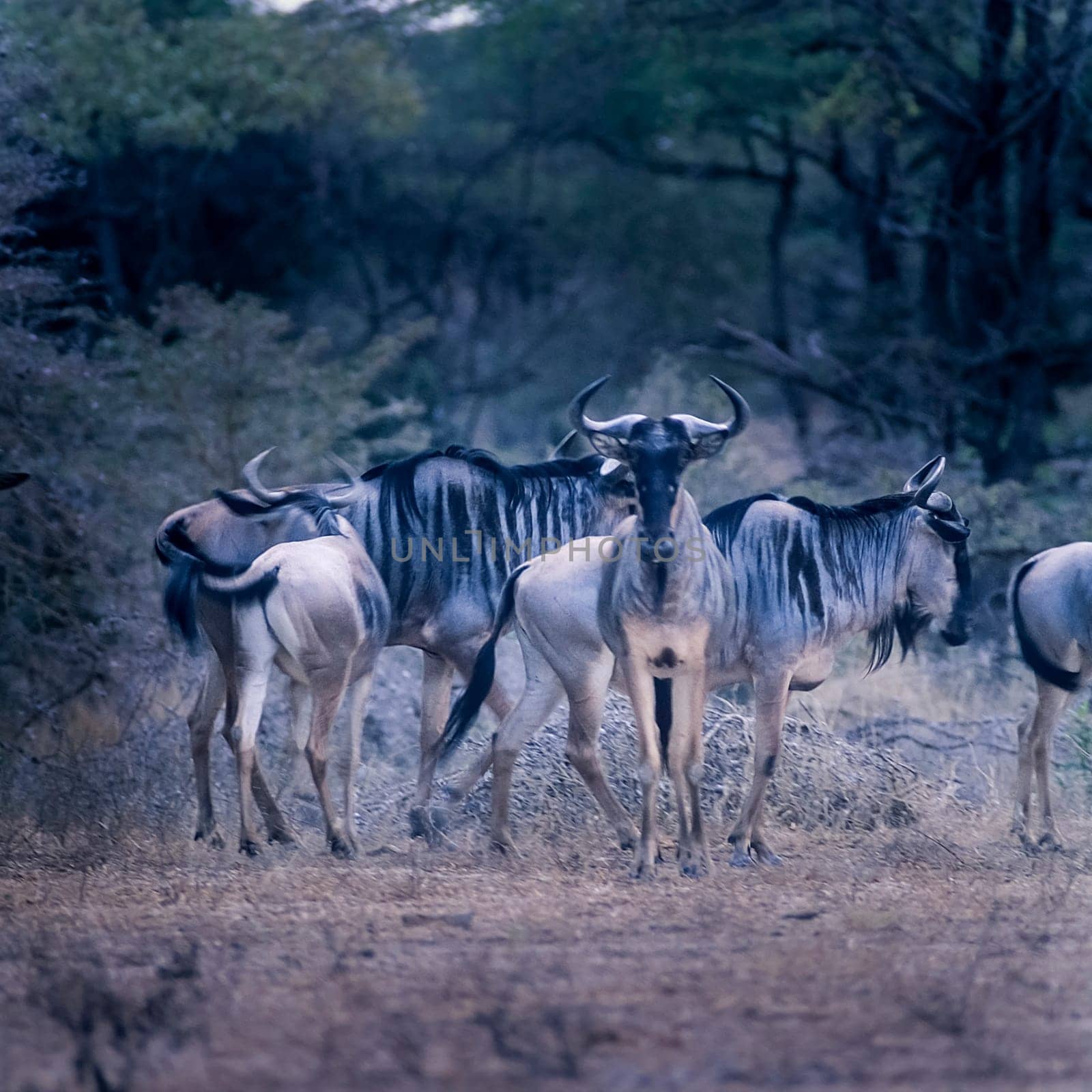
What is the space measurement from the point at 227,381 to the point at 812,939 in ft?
27.9

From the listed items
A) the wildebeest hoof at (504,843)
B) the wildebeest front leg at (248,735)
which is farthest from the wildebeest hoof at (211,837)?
the wildebeest hoof at (504,843)

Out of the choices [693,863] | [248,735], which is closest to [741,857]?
[693,863]

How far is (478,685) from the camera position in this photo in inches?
288

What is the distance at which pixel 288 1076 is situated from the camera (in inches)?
150

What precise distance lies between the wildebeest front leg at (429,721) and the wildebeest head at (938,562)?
2.52 m

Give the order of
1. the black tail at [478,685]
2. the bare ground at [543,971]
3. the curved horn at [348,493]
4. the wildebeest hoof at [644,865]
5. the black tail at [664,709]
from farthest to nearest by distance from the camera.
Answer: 1. the curved horn at [348,493]
2. the black tail at [664,709]
3. the black tail at [478,685]
4. the wildebeest hoof at [644,865]
5. the bare ground at [543,971]

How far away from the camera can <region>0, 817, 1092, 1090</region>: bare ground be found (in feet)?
12.8

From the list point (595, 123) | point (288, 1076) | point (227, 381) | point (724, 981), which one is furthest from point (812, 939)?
point (595, 123)

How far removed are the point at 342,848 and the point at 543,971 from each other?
96.8 inches

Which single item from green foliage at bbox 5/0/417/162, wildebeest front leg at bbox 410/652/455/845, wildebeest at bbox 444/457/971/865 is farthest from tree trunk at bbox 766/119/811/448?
wildebeest front leg at bbox 410/652/455/845

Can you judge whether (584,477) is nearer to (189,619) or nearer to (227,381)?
(189,619)

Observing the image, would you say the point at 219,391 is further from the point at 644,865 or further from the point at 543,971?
the point at 543,971

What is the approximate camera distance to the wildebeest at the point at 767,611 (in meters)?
6.91

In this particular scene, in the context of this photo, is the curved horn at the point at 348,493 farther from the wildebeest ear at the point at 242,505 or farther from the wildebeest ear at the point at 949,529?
the wildebeest ear at the point at 949,529
